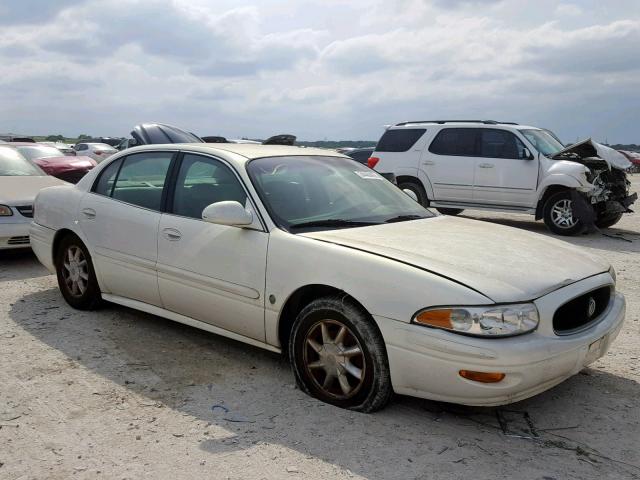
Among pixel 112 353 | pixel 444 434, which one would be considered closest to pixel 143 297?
pixel 112 353

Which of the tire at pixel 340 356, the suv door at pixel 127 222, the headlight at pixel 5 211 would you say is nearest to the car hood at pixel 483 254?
the tire at pixel 340 356

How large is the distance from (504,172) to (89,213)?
7824 mm

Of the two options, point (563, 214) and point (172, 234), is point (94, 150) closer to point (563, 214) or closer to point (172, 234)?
point (563, 214)

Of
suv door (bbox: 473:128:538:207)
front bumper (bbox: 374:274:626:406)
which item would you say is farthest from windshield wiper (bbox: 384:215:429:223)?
suv door (bbox: 473:128:538:207)

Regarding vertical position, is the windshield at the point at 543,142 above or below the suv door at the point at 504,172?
above

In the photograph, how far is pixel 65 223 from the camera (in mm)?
5477

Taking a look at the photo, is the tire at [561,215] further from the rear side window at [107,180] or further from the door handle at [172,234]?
the door handle at [172,234]

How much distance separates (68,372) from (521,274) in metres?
2.86

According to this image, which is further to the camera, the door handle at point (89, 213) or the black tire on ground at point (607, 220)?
the black tire on ground at point (607, 220)

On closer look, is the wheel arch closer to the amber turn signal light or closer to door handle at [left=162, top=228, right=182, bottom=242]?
the amber turn signal light

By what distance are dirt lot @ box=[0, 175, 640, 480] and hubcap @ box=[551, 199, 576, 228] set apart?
6336 mm

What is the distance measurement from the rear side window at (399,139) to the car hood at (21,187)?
6.35 m

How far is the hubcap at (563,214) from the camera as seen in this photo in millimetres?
10680

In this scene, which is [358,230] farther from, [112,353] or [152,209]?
[112,353]
